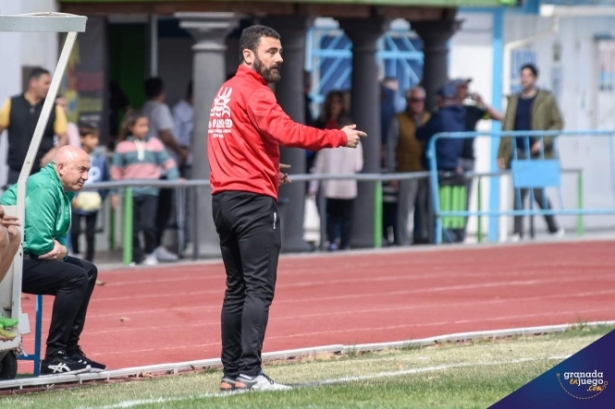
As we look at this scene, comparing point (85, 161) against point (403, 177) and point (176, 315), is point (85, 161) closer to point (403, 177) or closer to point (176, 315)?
point (176, 315)

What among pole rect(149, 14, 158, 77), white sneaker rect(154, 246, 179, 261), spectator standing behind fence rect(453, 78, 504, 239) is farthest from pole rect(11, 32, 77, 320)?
pole rect(149, 14, 158, 77)

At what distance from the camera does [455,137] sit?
2011cm

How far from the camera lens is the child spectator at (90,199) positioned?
16922mm

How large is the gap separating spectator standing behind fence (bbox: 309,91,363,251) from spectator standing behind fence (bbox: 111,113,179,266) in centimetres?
230

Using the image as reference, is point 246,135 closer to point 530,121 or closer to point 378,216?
point 378,216

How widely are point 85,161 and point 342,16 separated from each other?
10.6 metres

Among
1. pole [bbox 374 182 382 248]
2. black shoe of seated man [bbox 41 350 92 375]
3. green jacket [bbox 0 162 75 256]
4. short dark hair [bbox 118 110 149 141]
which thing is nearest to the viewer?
green jacket [bbox 0 162 75 256]

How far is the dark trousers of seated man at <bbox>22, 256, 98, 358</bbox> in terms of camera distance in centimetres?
975

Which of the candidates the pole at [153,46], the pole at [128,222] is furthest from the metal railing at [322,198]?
the pole at [153,46]

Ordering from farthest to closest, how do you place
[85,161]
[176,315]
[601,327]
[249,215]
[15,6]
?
[15,6], [176,315], [601,327], [85,161], [249,215]

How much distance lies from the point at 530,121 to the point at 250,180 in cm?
1236

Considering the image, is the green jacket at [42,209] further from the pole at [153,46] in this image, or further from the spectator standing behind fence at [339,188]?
the pole at [153,46]

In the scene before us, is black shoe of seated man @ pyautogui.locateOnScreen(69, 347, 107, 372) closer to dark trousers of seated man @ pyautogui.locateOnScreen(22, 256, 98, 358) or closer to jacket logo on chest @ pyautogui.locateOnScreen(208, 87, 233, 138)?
dark trousers of seated man @ pyautogui.locateOnScreen(22, 256, 98, 358)

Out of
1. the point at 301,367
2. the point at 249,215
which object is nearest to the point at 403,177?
the point at 301,367
